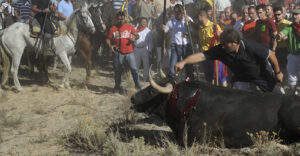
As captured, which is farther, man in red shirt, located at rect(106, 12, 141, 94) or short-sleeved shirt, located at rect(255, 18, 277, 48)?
man in red shirt, located at rect(106, 12, 141, 94)

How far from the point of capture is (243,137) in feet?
17.2

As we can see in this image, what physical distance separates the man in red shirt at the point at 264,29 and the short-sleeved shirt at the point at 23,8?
7.88 metres

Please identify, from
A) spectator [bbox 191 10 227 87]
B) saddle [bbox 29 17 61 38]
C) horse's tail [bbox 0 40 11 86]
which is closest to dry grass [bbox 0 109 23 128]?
horse's tail [bbox 0 40 11 86]

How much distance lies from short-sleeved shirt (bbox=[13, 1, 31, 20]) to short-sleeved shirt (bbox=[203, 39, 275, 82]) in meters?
9.22

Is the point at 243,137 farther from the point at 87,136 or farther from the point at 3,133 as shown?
the point at 3,133

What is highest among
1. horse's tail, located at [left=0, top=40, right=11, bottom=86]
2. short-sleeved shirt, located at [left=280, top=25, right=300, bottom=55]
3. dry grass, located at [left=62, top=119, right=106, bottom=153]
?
short-sleeved shirt, located at [left=280, top=25, right=300, bottom=55]

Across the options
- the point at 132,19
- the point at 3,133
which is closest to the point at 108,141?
the point at 3,133

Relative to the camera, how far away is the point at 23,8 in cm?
1362

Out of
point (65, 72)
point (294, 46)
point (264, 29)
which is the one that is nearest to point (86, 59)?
point (65, 72)

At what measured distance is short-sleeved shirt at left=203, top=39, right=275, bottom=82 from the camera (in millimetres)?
5848

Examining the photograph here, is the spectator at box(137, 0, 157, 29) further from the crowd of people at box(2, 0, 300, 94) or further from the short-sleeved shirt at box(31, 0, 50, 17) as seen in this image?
the short-sleeved shirt at box(31, 0, 50, 17)

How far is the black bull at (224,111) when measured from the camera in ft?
16.5

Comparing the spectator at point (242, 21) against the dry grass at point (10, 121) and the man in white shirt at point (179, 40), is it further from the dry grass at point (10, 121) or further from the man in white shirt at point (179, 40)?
the dry grass at point (10, 121)

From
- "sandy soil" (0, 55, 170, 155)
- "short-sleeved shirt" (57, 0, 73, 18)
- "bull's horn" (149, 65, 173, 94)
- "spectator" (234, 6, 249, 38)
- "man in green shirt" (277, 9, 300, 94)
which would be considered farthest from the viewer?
"short-sleeved shirt" (57, 0, 73, 18)
